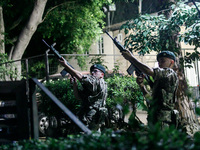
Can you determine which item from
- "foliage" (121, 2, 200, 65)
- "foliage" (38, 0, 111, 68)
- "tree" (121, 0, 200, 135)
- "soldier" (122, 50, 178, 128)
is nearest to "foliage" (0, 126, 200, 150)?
"soldier" (122, 50, 178, 128)

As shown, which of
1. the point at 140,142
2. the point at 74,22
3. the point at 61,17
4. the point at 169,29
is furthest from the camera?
the point at 74,22

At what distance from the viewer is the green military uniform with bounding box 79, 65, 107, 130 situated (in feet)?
19.4

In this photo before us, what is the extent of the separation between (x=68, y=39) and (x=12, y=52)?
552 centimetres

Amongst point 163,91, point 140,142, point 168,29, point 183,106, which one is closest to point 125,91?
point 183,106

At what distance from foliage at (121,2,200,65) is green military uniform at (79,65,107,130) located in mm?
3405

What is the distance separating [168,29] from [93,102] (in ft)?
13.6

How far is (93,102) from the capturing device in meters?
6.01

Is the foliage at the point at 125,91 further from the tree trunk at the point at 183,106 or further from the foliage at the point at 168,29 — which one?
the foliage at the point at 168,29

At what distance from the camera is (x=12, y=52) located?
15.9m

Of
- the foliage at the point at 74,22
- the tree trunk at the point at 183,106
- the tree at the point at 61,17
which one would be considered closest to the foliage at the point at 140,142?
the tree trunk at the point at 183,106

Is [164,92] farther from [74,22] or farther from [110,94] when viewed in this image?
[74,22]

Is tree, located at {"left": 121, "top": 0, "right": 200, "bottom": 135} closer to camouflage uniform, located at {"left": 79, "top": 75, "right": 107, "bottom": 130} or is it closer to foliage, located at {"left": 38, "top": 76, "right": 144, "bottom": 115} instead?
foliage, located at {"left": 38, "top": 76, "right": 144, "bottom": 115}

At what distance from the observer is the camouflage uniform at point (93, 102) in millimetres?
5906

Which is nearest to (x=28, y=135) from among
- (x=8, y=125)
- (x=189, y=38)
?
(x=8, y=125)
